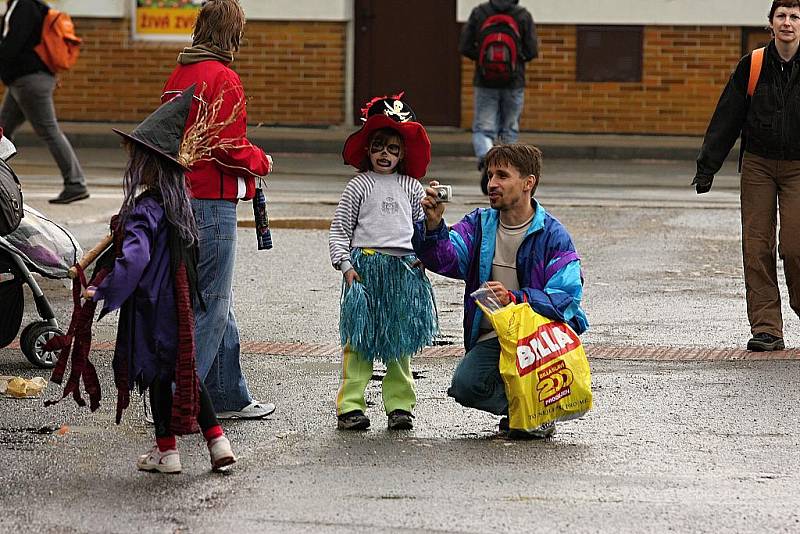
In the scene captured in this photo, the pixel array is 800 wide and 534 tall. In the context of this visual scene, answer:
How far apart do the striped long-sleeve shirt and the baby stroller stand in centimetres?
173

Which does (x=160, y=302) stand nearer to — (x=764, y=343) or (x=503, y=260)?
→ (x=503, y=260)

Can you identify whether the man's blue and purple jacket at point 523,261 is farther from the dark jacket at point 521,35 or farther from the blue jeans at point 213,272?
the dark jacket at point 521,35

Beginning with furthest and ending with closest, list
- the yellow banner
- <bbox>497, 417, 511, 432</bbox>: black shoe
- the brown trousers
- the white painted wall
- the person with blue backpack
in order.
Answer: the yellow banner
the white painted wall
the person with blue backpack
the brown trousers
<bbox>497, 417, 511, 432</bbox>: black shoe

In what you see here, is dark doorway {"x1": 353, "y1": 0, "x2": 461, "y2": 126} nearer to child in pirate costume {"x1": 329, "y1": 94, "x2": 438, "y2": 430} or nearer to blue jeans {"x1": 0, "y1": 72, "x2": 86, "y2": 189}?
blue jeans {"x1": 0, "y1": 72, "x2": 86, "y2": 189}

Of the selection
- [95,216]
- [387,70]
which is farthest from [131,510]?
[387,70]

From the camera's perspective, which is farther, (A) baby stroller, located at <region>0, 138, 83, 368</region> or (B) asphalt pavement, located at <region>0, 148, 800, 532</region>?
(A) baby stroller, located at <region>0, 138, 83, 368</region>

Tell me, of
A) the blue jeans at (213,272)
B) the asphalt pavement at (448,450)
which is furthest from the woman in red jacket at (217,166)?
the asphalt pavement at (448,450)

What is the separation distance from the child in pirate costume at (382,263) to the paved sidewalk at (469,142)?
44.5 feet

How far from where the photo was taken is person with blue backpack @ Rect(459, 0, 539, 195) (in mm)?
15781

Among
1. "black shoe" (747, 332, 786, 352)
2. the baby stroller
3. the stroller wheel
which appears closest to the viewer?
the baby stroller

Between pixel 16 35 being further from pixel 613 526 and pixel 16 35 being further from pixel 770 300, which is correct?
pixel 613 526

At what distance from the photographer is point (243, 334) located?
827 cm

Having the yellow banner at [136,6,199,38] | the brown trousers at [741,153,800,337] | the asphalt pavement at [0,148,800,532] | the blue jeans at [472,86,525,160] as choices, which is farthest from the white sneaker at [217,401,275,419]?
the yellow banner at [136,6,199,38]

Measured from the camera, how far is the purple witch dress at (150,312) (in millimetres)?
5348
